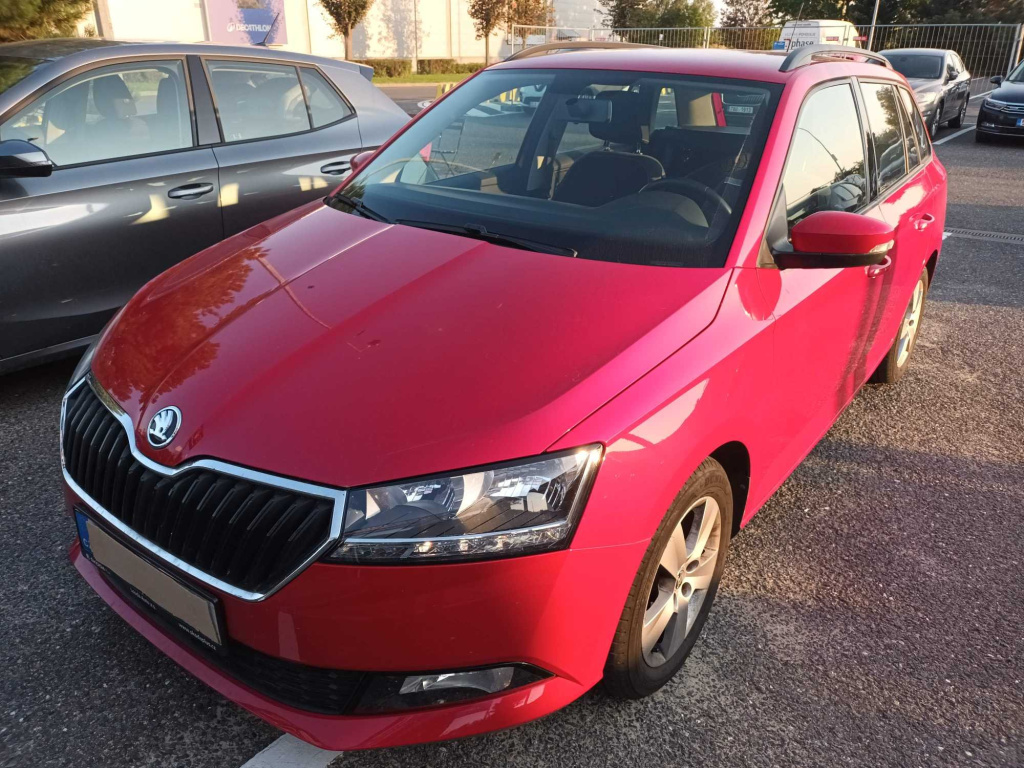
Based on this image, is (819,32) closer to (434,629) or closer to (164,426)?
(164,426)

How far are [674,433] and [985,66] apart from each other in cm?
3263

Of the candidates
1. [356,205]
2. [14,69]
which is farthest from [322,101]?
[356,205]

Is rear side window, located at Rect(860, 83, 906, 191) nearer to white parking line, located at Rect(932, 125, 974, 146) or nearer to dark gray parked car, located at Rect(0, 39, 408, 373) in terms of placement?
dark gray parked car, located at Rect(0, 39, 408, 373)

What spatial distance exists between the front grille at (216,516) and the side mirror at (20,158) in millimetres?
2025

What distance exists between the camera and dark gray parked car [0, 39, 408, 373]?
373 cm

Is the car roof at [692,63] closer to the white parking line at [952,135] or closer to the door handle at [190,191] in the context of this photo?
the door handle at [190,191]

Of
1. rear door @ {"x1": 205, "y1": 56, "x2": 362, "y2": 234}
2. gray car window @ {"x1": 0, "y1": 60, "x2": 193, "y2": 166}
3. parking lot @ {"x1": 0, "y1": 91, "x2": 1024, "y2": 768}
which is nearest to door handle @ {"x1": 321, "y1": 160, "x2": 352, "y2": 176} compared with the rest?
rear door @ {"x1": 205, "y1": 56, "x2": 362, "y2": 234}

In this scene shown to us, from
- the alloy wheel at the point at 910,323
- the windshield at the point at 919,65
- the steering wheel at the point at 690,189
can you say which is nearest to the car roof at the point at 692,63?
the steering wheel at the point at 690,189

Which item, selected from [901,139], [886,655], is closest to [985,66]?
[901,139]

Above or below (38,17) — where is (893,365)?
below

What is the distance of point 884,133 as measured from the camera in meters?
3.70

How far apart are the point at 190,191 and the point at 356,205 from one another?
5.45ft

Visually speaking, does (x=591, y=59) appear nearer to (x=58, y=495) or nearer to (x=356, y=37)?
(x=58, y=495)

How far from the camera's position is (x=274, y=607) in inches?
69.2
